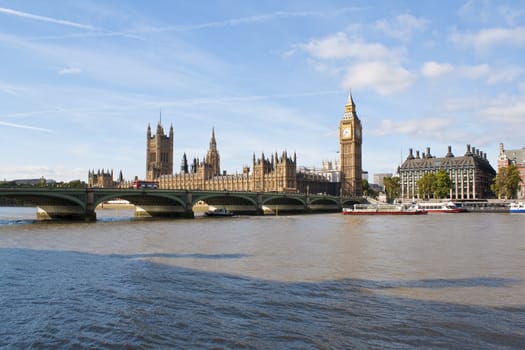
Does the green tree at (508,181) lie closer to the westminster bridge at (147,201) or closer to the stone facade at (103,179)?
the westminster bridge at (147,201)

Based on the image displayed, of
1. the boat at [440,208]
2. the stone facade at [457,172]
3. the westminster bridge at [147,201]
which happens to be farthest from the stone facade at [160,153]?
the boat at [440,208]

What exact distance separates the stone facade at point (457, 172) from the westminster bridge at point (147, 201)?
51088 millimetres

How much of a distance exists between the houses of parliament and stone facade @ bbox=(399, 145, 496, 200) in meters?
15.5

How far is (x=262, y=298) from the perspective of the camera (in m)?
15.8

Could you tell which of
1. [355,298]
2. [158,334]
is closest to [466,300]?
[355,298]

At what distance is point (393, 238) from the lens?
1422 inches

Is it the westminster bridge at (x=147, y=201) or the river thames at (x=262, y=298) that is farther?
the westminster bridge at (x=147, y=201)

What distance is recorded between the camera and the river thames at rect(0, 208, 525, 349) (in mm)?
11766

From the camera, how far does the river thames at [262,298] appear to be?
11.8 meters

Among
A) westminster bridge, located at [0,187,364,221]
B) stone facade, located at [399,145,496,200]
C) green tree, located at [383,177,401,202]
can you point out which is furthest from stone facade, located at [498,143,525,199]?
westminster bridge, located at [0,187,364,221]

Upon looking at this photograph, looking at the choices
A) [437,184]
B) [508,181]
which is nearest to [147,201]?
[437,184]

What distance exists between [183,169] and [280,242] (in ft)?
482

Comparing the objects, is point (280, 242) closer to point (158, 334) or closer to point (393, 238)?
point (393, 238)

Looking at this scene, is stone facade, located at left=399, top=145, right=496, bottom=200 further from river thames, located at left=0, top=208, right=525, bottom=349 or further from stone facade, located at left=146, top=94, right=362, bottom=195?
river thames, located at left=0, top=208, right=525, bottom=349
